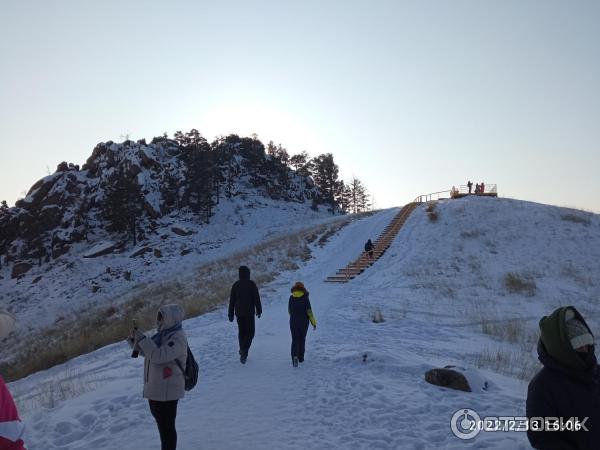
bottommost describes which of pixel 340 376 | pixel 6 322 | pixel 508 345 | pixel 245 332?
pixel 508 345

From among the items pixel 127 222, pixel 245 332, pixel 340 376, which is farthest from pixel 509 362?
pixel 127 222

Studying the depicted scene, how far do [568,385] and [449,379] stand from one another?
469 cm

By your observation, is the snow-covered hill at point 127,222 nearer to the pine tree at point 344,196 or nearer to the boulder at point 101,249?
the boulder at point 101,249

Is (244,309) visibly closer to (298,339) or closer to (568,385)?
(298,339)

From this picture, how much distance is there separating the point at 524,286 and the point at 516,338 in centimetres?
753

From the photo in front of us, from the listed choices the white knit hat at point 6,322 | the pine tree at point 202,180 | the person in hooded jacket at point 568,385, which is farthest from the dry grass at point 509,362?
the pine tree at point 202,180

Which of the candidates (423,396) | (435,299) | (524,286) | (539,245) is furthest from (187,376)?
(539,245)

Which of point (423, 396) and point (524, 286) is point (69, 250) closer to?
point (524, 286)

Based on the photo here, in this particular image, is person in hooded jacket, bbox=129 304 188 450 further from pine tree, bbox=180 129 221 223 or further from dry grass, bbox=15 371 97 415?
pine tree, bbox=180 129 221 223

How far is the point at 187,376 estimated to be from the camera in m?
4.62

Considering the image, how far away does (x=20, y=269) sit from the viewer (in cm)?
4709

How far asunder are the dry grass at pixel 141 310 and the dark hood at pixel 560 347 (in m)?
14.1

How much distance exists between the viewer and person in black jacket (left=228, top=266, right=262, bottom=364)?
30.0 ft

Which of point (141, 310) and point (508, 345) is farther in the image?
point (141, 310)
